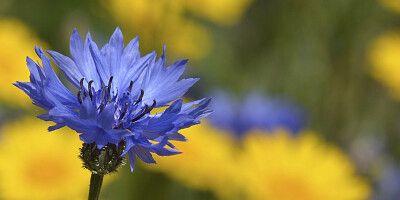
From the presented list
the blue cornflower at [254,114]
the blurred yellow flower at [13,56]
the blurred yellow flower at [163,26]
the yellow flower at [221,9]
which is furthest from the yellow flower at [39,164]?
the yellow flower at [221,9]

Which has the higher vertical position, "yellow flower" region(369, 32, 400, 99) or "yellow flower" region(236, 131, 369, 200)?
"yellow flower" region(369, 32, 400, 99)

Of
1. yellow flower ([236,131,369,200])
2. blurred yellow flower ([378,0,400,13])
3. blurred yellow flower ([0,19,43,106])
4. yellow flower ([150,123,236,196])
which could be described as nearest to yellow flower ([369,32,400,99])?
blurred yellow flower ([378,0,400,13])

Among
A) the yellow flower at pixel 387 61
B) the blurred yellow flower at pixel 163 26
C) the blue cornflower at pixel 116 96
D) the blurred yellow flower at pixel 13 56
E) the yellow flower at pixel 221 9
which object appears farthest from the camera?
the yellow flower at pixel 387 61

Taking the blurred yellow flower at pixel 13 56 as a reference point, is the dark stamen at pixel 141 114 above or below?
below

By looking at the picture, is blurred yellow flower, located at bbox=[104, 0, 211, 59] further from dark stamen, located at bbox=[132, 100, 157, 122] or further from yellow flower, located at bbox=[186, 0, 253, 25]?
dark stamen, located at bbox=[132, 100, 157, 122]

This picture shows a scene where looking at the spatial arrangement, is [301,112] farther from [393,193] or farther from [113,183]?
[113,183]

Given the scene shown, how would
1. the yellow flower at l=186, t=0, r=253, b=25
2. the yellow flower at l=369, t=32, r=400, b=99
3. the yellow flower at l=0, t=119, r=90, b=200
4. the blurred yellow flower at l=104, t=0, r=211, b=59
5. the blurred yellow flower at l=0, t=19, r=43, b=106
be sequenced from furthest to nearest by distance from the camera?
the yellow flower at l=369, t=32, r=400, b=99
the yellow flower at l=186, t=0, r=253, b=25
the blurred yellow flower at l=0, t=19, r=43, b=106
the blurred yellow flower at l=104, t=0, r=211, b=59
the yellow flower at l=0, t=119, r=90, b=200

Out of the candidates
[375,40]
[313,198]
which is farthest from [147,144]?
[375,40]

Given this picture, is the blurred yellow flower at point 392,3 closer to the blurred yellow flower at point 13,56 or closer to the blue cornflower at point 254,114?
the blue cornflower at point 254,114
